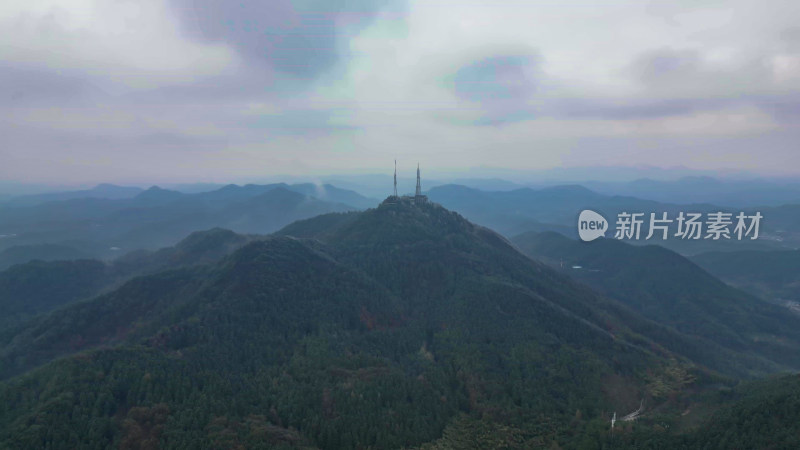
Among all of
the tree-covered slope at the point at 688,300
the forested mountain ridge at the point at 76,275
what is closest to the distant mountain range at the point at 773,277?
the tree-covered slope at the point at 688,300

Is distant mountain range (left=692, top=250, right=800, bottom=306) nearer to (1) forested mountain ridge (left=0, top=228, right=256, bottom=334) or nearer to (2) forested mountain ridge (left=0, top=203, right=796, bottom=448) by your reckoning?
(2) forested mountain ridge (left=0, top=203, right=796, bottom=448)

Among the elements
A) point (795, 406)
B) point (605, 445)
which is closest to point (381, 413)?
point (605, 445)

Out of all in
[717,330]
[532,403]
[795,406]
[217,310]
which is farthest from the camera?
[717,330]

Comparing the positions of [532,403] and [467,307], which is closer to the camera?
[532,403]

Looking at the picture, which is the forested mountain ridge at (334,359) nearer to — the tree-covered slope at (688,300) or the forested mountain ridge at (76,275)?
the tree-covered slope at (688,300)

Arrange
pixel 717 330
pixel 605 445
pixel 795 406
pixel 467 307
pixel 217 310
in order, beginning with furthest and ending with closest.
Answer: pixel 717 330, pixel 467 307, pixel 217 310, pixel 605 445, pixel 795 406

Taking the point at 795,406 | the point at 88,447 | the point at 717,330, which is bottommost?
the point at 717,330

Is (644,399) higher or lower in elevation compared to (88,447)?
lower

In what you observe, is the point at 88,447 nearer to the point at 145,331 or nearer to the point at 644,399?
the point at 145,331

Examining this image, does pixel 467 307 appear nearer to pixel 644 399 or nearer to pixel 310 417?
pixel 644 399
